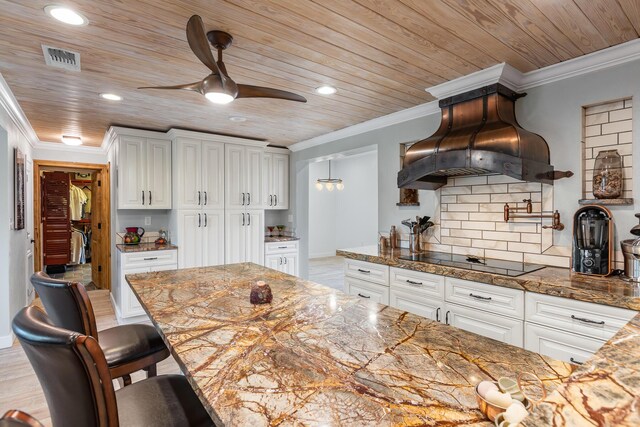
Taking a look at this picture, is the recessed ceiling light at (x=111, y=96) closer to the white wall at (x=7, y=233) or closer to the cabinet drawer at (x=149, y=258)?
the white wall at (x=7, y=233)

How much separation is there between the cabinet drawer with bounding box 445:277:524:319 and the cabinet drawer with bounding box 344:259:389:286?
0.60 meters

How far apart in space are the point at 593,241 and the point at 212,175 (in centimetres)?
401

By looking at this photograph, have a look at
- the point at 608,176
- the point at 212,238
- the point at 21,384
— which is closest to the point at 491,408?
the point at 608,176

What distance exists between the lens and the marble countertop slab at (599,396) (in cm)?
64

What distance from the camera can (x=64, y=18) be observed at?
181cm

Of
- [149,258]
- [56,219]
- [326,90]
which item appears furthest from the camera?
[56,219]

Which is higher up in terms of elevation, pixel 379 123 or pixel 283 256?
pixel 379 123

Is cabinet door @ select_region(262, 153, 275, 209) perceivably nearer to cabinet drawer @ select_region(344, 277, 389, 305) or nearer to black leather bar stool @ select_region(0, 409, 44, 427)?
cabinet drawer @ select_region(344, 277, 389, 305)

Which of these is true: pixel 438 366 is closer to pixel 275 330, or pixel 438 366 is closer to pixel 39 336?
pixel 275 330

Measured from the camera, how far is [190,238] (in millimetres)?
4336

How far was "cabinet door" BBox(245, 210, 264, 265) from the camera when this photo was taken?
4.86 metres

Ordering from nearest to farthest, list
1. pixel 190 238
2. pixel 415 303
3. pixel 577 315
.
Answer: pixel 577 315 → pixel 415 303 → pixel 190 238

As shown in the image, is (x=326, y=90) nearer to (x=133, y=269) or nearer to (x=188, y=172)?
(x=188, y=172)

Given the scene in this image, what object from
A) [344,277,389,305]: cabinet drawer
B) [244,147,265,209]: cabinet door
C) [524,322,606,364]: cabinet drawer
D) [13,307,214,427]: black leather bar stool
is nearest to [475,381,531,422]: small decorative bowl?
[13,307,214,427]: black leather bar stool
